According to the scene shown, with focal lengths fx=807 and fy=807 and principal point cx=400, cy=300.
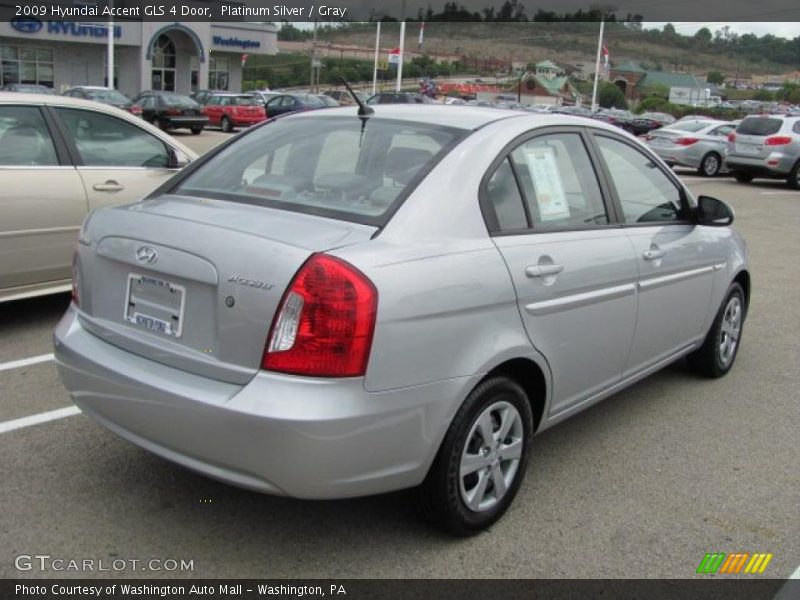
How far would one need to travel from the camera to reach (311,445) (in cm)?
259

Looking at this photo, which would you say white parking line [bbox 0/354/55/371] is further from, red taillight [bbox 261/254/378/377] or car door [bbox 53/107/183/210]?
red taillight [bbox 261/254/378/377]

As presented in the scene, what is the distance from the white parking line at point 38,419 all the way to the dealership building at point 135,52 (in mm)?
42949

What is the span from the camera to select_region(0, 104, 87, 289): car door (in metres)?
5.36

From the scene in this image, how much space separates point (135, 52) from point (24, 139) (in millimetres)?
47417

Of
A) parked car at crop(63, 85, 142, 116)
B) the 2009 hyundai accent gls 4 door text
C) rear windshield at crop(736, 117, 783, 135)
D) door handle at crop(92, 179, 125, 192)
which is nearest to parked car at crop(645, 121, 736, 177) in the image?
rear windshield at crop(736, 117, 783, 135)

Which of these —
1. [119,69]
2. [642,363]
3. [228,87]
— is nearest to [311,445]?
[642,363]

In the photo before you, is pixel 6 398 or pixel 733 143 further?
pixel 733 143

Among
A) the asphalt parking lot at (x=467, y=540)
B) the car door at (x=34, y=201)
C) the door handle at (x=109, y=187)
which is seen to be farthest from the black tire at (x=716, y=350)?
the car door at (x=34, y=201)

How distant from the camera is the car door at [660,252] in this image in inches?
159

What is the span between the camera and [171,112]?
2916 cm

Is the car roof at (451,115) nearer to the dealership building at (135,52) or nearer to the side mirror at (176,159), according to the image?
the side mirror at (176,159)

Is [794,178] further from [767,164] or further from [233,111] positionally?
[233,111]

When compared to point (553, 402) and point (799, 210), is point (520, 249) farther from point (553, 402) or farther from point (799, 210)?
point (799, 210)
